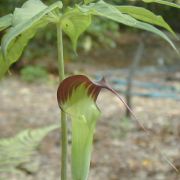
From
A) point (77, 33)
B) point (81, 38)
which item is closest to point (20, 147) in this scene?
point (77, 33)

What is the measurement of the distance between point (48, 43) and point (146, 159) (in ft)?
8.80

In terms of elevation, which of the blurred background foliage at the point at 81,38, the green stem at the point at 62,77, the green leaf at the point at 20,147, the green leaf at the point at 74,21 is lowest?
the blurred background foliage at the point at 81,38

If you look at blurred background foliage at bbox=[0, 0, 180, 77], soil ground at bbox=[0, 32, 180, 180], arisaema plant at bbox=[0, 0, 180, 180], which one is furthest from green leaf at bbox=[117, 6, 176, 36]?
blurred background foliage at bbox=[0, 0, 180, 77]

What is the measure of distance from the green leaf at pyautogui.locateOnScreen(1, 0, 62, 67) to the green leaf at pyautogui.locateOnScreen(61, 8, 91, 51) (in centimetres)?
1

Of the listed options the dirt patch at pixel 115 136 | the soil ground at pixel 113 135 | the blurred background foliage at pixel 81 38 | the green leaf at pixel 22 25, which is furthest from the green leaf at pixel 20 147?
the blurred background foliage at pixel 81 38

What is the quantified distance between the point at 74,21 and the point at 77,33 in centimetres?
2

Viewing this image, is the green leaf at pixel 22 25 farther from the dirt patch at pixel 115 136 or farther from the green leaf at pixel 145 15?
the dirt patch at pixel 115 136

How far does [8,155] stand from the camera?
1177mm

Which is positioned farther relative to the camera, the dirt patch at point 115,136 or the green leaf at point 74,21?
the dirt patch at point 115,136

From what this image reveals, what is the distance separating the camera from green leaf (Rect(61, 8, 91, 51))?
413 mm

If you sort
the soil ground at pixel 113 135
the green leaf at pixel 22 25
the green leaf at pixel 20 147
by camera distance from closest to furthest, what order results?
the green leaf at pixel 22 25
the green leaf at pixel 20 147
the soil ground at pixel 113 135

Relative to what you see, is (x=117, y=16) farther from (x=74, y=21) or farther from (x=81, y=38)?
(x=81, y=38)

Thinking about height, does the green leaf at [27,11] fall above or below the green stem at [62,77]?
above

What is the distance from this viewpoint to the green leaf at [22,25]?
0.35 meters
